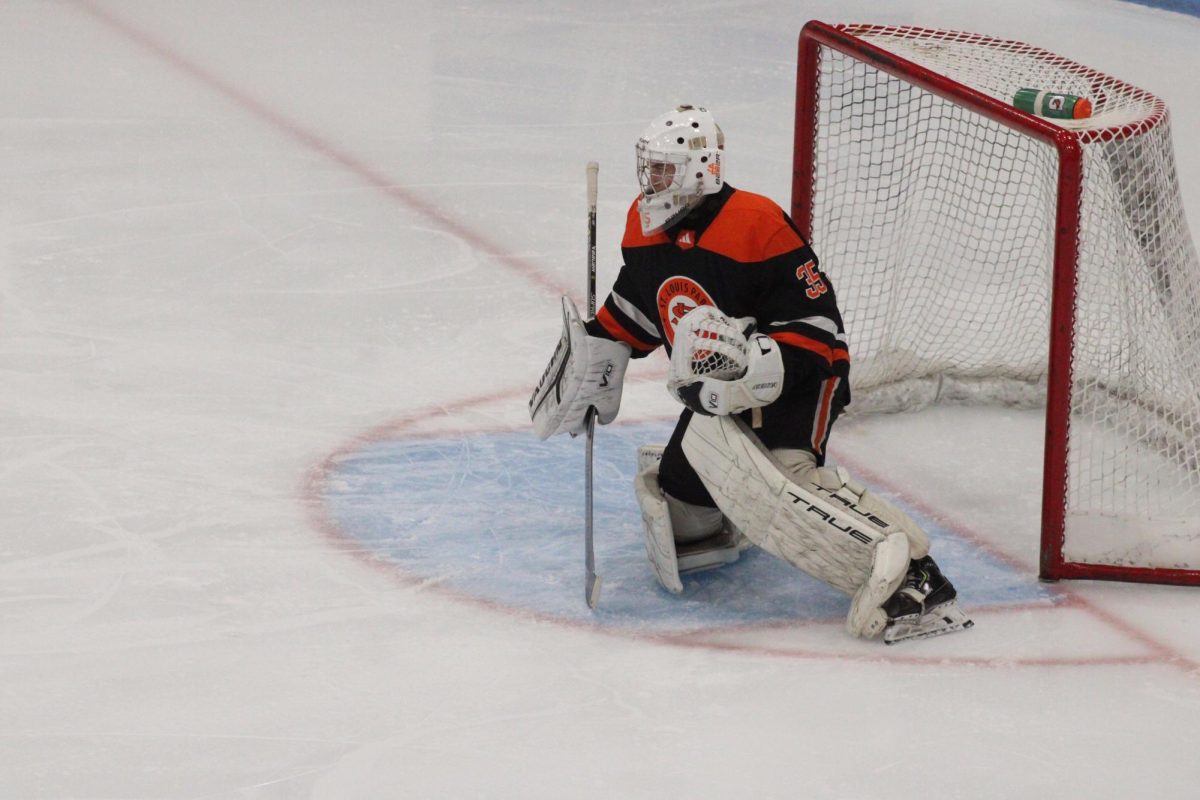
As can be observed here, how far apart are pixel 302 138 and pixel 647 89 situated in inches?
56.2

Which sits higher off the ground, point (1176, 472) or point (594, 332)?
point (594, 332)

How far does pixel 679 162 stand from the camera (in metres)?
3.12

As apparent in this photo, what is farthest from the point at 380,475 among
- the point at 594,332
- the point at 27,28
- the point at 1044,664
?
the point at 27,28

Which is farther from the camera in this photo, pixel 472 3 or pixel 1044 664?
pixel 472 3

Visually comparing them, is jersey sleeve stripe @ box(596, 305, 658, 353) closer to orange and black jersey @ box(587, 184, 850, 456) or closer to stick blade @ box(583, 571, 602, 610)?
orange and black jersey @ box(587, 184, 850, 456)

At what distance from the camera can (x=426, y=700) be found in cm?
298

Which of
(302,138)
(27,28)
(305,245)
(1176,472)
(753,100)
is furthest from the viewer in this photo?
(27,28)

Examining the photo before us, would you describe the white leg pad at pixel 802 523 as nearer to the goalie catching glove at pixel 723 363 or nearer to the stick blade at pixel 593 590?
the goalie catching glove at pixel 723 363

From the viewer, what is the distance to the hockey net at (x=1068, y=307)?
3426 mm

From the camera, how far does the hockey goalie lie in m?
3.12

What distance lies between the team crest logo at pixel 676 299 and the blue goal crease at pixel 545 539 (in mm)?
471

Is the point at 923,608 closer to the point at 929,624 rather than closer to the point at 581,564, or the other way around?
the point at 929,624

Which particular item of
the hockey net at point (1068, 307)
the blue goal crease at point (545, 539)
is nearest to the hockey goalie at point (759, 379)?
the blue goal crease at point (545, 539)

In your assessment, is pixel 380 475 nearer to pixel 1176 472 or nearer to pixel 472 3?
pixel 1176 472
